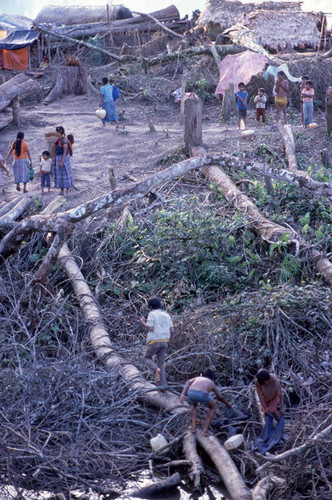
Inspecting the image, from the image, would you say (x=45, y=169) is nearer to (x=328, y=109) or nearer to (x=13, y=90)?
(x=328, y=109)

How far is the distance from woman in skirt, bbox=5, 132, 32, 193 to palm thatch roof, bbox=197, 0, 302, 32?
15.5 metres

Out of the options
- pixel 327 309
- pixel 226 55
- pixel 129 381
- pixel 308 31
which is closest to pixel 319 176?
pixel 327 309

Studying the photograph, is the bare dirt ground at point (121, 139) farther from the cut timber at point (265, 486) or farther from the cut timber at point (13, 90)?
the cut timber at point (265, 486)

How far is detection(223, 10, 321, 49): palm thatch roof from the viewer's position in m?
22.7

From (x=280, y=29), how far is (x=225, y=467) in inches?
786

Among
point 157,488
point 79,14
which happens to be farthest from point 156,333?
point 79,14

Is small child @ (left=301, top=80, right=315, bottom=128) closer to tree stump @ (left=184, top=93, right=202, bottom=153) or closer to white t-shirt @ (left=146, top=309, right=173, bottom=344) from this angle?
tree stump @ (left=184, top=93, right=202, bottom=153)

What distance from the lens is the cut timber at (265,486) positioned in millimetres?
A: 5676

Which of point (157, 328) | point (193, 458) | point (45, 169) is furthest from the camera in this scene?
point (45, 169)

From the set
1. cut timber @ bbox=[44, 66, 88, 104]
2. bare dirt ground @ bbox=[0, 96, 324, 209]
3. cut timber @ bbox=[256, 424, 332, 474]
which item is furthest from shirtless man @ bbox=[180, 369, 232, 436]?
cut timber @ bbox=[44, 66, 88, 104]

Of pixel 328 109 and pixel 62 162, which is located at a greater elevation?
pixel 328 109

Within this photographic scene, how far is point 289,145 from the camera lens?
12984 millimetres

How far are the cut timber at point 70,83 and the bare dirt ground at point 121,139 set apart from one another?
117 cm

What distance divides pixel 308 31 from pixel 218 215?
15.6 metres
